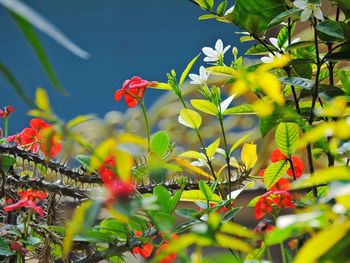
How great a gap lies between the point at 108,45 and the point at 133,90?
3619 mm

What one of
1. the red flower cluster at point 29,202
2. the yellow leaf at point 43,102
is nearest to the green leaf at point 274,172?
the red flower cluster at point 29,202

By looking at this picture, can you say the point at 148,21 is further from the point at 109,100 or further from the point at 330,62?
the point at 330,62

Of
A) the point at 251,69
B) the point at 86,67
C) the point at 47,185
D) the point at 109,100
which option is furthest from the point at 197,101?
the point at 86,67

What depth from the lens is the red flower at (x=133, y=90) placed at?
2.19 feet

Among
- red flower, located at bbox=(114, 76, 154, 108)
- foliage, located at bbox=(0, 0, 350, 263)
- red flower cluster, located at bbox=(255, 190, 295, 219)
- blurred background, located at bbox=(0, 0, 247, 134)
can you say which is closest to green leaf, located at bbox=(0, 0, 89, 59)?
foliage, located at bbox=(0, 0, 350, 263)

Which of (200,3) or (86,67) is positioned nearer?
(200,3)

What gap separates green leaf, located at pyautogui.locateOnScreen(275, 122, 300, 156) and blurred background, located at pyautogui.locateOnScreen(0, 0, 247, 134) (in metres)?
3.26

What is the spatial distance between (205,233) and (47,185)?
1.40 ft

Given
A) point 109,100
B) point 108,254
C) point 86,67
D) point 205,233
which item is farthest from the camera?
point 86,67

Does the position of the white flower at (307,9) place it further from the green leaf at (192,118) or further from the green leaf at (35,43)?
the green leaf at (35,43)

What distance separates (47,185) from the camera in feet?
2.10

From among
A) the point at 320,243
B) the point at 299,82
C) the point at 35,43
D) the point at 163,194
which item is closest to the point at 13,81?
the point at 35,43

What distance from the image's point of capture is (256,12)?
56cm

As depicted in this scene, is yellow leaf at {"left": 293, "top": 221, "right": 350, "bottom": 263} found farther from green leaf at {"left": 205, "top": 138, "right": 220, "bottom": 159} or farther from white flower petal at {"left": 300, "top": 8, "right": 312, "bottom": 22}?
green leaf at {"left": 205, "top": 138, "right": 220, "bottom": 159}
